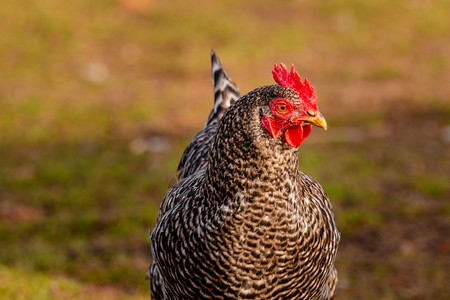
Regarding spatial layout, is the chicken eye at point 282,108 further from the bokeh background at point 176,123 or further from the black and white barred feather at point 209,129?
the bokeh background at point 176,123

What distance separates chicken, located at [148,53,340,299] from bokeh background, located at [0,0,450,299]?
211 cm

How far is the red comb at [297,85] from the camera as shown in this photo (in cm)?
314

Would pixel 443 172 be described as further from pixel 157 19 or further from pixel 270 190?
pixel 157 19

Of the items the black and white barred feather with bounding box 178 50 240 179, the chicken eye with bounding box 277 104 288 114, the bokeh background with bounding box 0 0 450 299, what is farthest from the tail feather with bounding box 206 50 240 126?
the chicken eye with bounding box 277 104 288 114

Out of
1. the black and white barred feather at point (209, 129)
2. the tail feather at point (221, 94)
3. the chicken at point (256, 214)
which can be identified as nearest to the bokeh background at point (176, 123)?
the black and white barred feather at point (209, 129)

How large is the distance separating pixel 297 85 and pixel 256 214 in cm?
71

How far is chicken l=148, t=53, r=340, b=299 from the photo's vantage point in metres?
3.10

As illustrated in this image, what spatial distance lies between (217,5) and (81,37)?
367 cm

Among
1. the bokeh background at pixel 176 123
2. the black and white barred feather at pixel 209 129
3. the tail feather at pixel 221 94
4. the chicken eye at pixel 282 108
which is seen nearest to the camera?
the chicken eye at pixel 282 108

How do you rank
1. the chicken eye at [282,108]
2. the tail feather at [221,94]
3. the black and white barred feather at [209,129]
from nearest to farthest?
the chicken eye at [282,108] → the black and white barred feather at [209,129] → the tail feather at [221,94]

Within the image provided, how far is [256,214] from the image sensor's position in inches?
124

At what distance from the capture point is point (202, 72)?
12023mm

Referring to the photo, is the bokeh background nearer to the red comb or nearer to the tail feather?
the tail feather

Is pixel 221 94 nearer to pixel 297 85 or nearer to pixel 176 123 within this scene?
pixel 297 85
